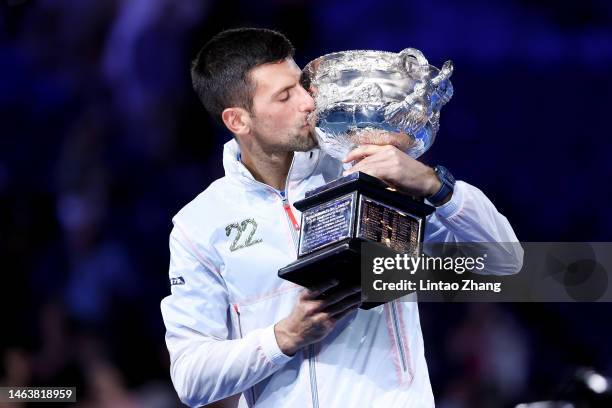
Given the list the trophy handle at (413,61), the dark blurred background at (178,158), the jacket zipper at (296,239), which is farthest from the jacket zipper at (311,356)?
the dark blurred background at (178,158)

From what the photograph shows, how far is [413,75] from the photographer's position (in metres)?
2.43

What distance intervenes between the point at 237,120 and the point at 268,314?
51 cm

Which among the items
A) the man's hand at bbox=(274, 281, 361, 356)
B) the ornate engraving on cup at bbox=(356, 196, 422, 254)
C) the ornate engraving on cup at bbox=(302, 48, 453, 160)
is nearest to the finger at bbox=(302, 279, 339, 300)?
the man's hand at bbox=(274, 281, 361, 356)

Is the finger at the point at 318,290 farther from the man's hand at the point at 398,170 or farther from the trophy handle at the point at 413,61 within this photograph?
the trophy handle at the point at 413,61

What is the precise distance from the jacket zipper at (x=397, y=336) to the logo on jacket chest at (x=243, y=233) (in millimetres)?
351

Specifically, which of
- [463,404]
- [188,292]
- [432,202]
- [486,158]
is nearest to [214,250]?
[188,292]

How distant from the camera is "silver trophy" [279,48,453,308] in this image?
7.31 feet

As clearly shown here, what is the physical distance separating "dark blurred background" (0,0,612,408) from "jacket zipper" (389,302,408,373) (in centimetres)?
139

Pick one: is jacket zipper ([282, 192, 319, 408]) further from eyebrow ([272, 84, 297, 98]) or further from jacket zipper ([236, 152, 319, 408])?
eyebrow ([272, 84, 297, 98])

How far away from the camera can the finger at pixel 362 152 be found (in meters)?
2.31

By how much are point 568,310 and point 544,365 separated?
0.88ft

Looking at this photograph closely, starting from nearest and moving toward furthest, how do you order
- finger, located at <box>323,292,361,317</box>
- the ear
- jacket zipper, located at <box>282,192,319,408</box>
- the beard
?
finger, located at <box>323,292,361,317</box> < jacket zipper, located at <box>282,192,319,408</box> < the beard < the ear

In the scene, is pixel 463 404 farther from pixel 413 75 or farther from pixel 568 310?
pixel 413 75

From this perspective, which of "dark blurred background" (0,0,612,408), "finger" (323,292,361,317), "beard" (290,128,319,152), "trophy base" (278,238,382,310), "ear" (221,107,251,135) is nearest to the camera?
"trophy base" (278,238,382,310)
